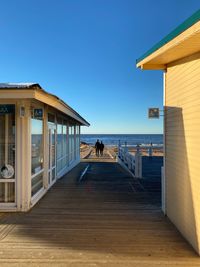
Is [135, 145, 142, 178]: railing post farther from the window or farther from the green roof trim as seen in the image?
the green roof trim

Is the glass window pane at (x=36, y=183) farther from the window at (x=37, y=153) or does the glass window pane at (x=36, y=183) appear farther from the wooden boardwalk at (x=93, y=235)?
the wooden boardwalk at (x=93, y=235)

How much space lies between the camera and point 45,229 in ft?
18.8

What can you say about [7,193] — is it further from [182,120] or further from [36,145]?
[182,120]

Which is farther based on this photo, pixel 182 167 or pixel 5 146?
pixel 5 146

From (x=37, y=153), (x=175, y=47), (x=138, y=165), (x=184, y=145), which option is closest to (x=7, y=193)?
(x=37, y=153)

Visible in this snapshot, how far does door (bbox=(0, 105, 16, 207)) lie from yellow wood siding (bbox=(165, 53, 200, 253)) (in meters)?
3.38

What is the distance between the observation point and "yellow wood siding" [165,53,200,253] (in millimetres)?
4754

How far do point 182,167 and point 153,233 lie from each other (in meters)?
1.26

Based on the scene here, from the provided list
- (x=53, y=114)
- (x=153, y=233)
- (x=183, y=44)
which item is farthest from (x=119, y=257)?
(x=53, y=114)

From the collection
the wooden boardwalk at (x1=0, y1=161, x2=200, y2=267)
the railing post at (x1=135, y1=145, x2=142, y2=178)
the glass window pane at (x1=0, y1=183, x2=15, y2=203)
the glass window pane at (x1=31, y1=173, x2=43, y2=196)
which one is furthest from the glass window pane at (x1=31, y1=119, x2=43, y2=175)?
the railing post at (x1=135, y1=145, x2=142, y2=178)

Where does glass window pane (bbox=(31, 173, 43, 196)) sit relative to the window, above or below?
below

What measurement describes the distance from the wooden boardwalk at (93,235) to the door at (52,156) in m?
1.69

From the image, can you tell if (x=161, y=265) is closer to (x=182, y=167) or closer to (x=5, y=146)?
(x=182, y=167)

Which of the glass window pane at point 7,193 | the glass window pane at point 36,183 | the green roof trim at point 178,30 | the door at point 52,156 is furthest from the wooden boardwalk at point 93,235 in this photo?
the green roof trim at point 178,30
